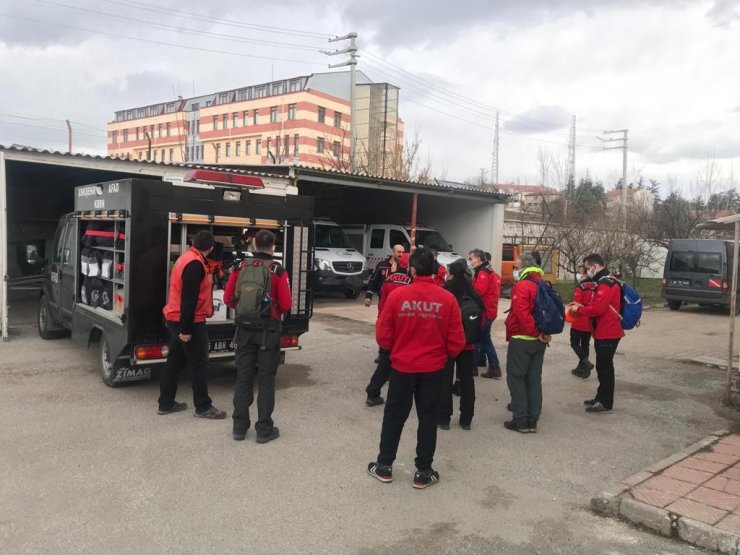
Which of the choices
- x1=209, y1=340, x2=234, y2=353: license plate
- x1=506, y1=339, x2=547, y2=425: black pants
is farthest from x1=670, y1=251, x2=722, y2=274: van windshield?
x1=209, y1=340, x2=234, y2=353: license plate

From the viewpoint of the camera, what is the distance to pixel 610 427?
20.2ft

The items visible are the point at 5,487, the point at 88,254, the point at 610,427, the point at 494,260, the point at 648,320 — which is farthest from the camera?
the point at 494,260

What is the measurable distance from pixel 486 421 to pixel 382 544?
2808 millimetres

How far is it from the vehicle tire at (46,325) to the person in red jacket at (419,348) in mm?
7124

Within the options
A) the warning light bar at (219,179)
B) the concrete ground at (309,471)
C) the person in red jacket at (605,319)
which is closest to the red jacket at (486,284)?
the concrete ground at (309,471)

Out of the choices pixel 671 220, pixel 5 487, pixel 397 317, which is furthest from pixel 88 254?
pixel 671 220

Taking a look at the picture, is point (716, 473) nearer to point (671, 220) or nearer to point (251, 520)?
point (251, 520)

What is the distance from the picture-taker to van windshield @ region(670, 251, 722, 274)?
17.0 meters

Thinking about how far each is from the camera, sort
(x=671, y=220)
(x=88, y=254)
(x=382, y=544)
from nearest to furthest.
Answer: (x=382, y=544) → (x=88, y=254) → (x=671, y=220)

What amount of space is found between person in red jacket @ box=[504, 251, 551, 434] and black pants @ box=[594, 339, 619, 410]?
946 millimetres

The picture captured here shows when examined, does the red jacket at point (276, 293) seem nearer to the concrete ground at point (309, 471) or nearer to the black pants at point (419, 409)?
the concrete ground at point (309, 471)

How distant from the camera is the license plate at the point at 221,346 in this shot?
6672mm

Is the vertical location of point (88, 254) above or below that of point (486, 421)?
above

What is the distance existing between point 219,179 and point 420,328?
3.32 m
